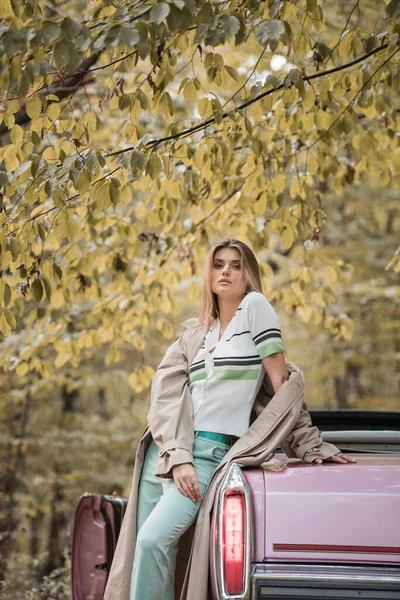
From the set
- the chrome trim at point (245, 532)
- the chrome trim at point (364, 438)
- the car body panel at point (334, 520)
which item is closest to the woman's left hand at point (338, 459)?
the car body panel at point (334, 520)

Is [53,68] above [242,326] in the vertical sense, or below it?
above

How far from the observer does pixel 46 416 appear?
16359 millimetres

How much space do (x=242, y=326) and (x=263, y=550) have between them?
1.16 m

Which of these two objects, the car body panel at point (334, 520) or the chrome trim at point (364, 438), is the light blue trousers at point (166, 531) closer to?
the car body panel at point (334, 520)

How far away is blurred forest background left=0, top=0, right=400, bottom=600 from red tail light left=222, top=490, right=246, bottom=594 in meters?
1.84

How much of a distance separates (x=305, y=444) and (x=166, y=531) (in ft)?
2.53

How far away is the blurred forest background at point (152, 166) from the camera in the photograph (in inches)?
150

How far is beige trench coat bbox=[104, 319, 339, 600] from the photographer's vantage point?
10.8 ft

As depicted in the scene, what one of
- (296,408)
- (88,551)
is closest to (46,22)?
(296,408)

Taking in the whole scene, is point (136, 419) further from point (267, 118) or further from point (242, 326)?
point (242, 326)

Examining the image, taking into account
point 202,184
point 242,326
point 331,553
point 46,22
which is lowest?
point 331,553

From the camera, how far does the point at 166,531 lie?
3316 mm

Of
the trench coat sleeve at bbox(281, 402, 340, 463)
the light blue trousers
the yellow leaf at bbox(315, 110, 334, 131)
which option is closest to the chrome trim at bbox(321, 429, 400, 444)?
the trench coat sleeve at bbox(281, 402, 340, 463)

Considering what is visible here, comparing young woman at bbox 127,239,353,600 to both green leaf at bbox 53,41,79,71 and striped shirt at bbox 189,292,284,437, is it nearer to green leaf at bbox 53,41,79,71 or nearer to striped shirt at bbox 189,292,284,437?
A: striped shirt at bbox 189,292,284,437
